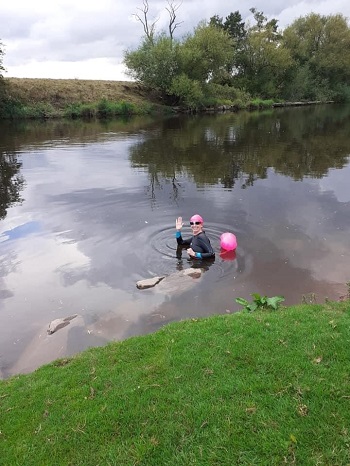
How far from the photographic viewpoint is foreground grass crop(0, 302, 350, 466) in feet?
14.7

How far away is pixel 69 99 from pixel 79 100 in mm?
1555

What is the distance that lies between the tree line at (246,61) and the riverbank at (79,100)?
9.31ft

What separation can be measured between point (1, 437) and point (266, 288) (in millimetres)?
6986

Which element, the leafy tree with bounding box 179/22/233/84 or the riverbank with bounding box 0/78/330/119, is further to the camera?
the leafy tree with bounding box 179/22/233/84

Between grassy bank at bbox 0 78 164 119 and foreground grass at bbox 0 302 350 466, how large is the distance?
5514 centimetres

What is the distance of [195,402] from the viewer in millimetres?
5090

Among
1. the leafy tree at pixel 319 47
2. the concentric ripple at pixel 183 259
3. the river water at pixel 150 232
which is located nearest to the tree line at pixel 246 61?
the leafy tree at pixel 319 47

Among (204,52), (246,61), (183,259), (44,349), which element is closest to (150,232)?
(183,259)

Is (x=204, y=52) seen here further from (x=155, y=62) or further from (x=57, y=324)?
(x=57, y=324)

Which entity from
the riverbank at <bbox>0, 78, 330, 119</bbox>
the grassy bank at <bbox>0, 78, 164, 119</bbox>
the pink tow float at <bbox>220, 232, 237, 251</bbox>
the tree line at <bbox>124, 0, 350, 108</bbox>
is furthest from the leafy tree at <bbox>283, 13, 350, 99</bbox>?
the pink tow float at <bbox>220, 232, 237, 251</bbox>

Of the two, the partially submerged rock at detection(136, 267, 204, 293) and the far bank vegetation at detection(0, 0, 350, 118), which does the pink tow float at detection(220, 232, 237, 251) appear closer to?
the partially submerged rock at detection(136, 267, 204, 293)

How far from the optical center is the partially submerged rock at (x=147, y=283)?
1025 centimetres

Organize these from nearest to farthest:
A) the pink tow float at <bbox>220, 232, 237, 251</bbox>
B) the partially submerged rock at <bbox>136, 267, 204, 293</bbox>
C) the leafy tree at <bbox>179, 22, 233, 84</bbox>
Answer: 1. the partially submerged rock at <bbox>136, 267, 204, 293</bbox>
2. the pink tow float at <bbox>220, 232, 237, 251</bbox>
3. the leafy tree at <bbox>179, 22, 233, 84</bbox>

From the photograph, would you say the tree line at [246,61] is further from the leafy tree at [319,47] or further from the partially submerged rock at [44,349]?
the partially submerged rock at [44,349]
